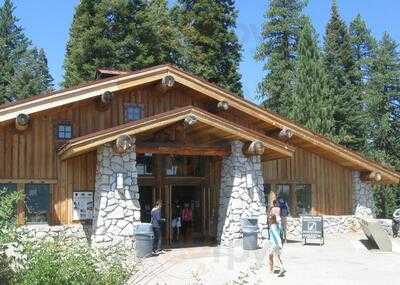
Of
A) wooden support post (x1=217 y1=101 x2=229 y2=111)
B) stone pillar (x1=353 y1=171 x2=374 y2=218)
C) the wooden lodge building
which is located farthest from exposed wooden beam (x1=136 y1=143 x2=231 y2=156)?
stone pillar (x1=353 y1=171 x2=374 y2=218)

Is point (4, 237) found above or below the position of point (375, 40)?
below

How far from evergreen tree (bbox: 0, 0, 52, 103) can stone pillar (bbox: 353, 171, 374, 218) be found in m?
27.3

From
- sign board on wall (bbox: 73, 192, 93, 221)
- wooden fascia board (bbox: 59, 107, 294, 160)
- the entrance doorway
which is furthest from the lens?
the entrance doorway

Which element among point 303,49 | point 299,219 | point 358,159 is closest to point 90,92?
point 299,219

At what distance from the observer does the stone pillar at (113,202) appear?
50.4 feet

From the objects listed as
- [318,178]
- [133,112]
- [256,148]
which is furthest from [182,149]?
[318,178]

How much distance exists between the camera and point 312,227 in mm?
18375

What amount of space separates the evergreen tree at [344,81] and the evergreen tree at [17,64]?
73.0ft

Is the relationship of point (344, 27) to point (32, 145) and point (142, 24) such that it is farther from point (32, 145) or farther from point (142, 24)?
point (32, 145)

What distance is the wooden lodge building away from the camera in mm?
15688

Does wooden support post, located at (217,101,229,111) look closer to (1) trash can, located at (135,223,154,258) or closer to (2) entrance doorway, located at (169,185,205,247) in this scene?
(2) entrance doorway, located at (169,185,205,247)

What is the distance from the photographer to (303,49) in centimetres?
3706

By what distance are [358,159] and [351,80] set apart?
22.6 metres

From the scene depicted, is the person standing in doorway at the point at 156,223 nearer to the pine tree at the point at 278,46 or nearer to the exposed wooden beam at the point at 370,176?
the exposed wooden beam at the point at 370,176
